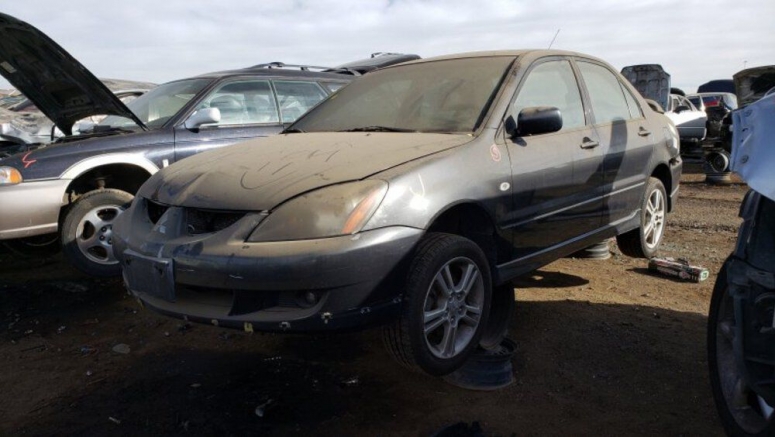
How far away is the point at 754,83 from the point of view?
10.1 feet

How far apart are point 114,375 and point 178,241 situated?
109 cm

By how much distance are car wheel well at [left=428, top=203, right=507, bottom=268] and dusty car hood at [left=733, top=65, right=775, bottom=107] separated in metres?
1.39

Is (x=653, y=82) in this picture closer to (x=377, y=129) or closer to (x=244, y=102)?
(x=244, y=102)

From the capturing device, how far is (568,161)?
360 cm

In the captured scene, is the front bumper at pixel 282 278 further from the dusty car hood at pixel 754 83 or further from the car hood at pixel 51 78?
the car hood at pixel 51 78

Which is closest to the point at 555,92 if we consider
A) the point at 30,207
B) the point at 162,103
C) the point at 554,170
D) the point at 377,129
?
the point at 554,170

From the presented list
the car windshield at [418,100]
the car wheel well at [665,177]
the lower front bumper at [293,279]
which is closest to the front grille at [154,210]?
the lower front bumper at [293,279]

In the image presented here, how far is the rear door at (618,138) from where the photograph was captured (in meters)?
4.06

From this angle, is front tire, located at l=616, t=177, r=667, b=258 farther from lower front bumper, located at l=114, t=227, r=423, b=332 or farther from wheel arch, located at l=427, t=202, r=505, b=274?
lower front bumper, located at l=114, t=227, r=423, b=332

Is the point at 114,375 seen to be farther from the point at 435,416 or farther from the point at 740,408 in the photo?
the point at 740,408

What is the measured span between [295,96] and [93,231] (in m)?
2.32

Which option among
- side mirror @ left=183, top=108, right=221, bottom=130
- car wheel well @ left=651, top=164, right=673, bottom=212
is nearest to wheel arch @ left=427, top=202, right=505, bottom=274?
car wheel well @ left=651, top=164, right=673, bottom=212

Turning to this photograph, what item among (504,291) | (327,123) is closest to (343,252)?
(504,291)

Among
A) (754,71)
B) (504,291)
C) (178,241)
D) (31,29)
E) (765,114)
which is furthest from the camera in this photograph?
(31,29)
